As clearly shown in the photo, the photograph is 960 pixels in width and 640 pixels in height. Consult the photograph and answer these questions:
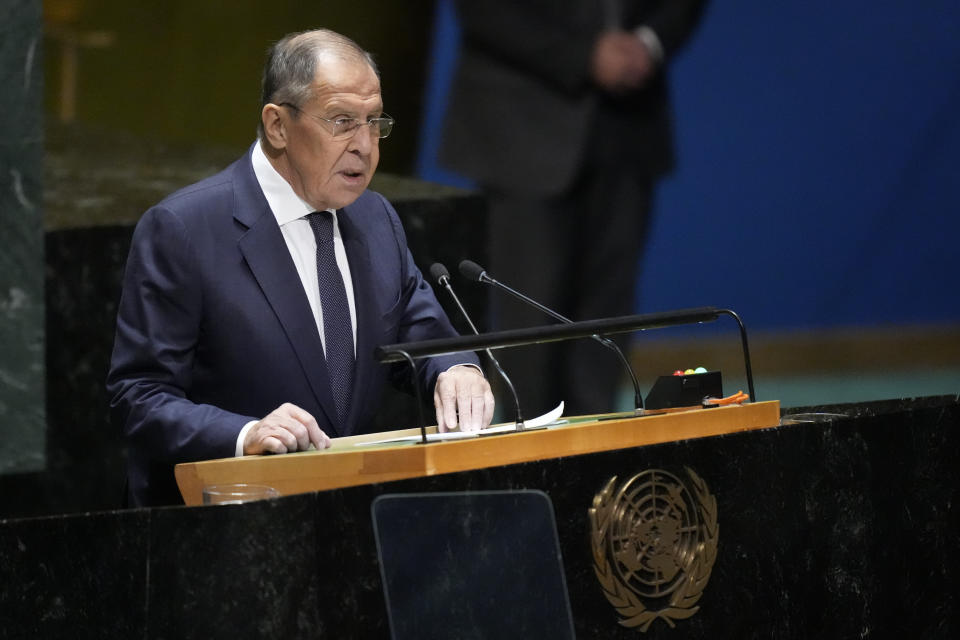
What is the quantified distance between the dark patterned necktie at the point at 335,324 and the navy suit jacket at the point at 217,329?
0.07 feet

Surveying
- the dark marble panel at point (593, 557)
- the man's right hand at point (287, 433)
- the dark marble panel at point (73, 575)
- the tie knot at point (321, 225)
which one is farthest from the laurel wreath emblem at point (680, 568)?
the tie knot at point (321, 225)

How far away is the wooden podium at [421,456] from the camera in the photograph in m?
2.51

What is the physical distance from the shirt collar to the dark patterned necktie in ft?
0.15

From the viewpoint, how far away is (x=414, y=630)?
2.41 metres

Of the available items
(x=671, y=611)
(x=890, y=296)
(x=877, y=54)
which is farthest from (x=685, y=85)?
(x=671, y=611)

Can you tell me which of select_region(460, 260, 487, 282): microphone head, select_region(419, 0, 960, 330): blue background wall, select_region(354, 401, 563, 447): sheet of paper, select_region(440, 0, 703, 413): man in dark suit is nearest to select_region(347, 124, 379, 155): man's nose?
select_region(460, 260, 487, 282): microphone head

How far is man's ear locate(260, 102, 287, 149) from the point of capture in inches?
124

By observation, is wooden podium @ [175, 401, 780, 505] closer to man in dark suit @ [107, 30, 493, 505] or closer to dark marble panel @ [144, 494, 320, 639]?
dark marble panel @ [144, 494, 320, 639]

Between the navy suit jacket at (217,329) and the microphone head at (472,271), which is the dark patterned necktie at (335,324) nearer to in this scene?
the navy suit jacket at (217,329)

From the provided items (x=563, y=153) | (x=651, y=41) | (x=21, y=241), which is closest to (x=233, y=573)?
(x=21, y=241)

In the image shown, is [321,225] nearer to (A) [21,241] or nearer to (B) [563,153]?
(A) [21,241]

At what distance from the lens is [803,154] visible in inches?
297

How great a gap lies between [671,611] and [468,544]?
42 centimetres

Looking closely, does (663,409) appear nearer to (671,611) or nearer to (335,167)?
(671,611)
